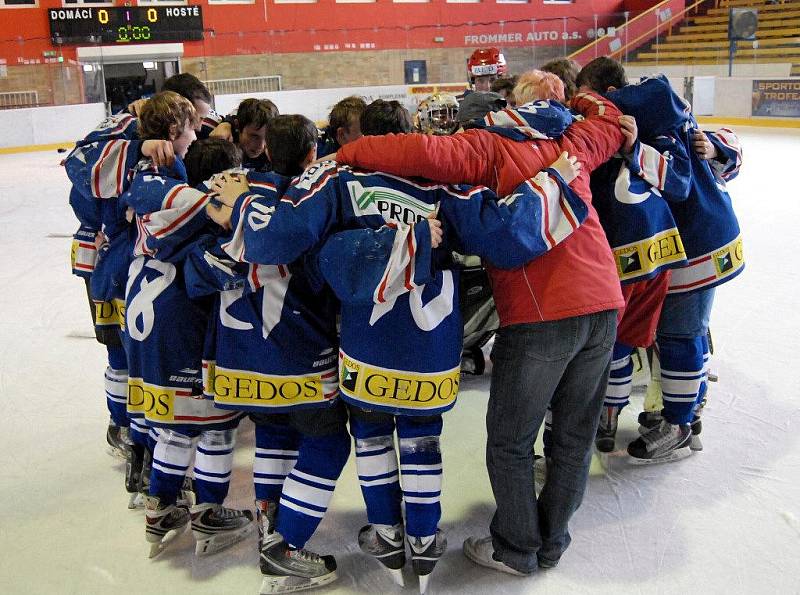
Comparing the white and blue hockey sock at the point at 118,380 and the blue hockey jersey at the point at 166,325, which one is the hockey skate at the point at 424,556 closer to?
the blue hockey jersey at the point at 166,325

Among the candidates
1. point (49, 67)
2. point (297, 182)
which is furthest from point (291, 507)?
point (49, 67)

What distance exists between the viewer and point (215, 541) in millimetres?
2162

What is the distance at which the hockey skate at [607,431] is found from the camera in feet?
8.57

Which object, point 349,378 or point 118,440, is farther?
point 118,440

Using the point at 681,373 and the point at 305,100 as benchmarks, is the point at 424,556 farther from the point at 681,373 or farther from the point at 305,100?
the point at 305,100

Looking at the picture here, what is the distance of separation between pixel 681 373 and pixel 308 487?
1256mm

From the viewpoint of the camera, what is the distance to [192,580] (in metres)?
2.05

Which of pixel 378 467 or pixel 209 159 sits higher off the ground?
pixel 209 159

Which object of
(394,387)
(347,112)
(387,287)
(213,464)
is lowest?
(213,464)

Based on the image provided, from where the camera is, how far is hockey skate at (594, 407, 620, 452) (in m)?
2.61

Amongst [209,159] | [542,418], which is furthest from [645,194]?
[209,159]

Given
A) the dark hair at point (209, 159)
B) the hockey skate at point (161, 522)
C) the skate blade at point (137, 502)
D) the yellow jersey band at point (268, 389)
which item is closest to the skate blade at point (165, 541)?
the hockey skate at point (161, 522)

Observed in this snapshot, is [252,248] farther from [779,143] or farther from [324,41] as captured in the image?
[324,41]

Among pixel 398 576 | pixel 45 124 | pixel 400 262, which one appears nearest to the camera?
pixel 400 262
